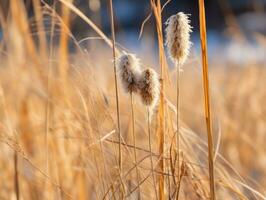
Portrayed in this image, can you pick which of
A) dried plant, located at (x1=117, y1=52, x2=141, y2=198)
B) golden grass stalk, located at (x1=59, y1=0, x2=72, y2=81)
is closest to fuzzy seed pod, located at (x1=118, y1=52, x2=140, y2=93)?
dried plant, located at (x1=117, y1=52, x2=141, y2=198)

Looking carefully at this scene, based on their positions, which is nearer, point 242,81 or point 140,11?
point 242,81

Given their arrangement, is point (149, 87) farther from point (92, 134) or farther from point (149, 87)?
point (92, 134)

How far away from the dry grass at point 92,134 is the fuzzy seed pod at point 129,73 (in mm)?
35

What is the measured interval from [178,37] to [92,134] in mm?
332

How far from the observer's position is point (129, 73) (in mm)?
888

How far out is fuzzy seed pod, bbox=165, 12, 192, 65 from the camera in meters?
0.86

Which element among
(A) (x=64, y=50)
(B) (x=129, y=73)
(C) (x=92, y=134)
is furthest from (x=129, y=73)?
(A) (x=64, y=50)

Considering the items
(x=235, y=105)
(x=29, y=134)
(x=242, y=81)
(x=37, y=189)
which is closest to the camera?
(x=37, y=189)

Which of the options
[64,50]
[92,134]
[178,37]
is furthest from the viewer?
[64,50]

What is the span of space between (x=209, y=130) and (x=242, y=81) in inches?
84.9

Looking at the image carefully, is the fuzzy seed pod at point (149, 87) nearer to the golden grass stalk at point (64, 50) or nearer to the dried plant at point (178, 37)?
the dried plant at point (178, 37)

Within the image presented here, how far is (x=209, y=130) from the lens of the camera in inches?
35.7

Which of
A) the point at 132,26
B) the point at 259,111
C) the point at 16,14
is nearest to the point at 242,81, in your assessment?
the point at 259,111

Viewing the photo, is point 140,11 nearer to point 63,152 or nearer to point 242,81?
point 242,81
